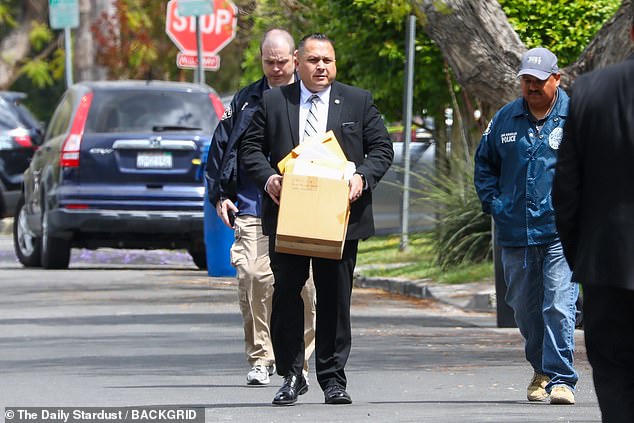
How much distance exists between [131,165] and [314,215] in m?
10.0

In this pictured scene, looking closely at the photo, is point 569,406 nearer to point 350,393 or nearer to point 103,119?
point 350,393

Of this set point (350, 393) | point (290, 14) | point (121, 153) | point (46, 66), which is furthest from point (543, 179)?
point (46, 66)

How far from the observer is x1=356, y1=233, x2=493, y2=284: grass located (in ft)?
57.6

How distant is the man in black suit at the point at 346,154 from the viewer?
8.98m

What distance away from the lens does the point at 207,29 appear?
2619 centimetres

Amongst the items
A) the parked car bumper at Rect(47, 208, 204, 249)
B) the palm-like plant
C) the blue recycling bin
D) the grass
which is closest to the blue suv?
the parked car bumper at Rect(47, 208, 204, 249)

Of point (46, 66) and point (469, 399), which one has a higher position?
point (469, 399)

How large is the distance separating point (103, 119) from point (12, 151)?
6832 millimetres

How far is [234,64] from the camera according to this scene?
150ft

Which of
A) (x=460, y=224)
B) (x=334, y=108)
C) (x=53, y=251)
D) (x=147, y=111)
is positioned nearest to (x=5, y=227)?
(x=53, y=251)

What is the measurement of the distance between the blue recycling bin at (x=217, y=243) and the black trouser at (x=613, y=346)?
8.13 meters

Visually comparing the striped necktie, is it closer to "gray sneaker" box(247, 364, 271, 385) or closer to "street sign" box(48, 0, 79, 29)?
"gray sneaker" box(247, 364, 271, 385)

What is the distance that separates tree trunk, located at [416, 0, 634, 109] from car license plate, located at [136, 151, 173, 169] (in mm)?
4055

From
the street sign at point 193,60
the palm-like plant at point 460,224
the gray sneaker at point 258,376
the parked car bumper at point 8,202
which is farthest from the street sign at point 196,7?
the gray sneaker at point 258,376
